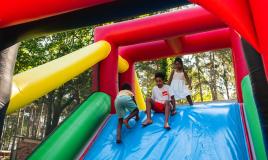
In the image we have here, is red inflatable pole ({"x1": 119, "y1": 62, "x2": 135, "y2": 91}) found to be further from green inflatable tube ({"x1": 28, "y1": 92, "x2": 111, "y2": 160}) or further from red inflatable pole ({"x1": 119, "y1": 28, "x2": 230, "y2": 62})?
green inflatable tube ({"x1": 28, "y1": 92, "x2": 111, "y2": 160})

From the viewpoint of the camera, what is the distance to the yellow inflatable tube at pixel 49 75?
2.36 metres

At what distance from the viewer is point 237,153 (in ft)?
9.55

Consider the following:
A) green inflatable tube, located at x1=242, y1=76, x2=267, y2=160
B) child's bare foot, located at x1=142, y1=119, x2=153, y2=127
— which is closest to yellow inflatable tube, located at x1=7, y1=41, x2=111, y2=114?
child's bare foot, located at x1=142, y1=119, x2=153, y2=127

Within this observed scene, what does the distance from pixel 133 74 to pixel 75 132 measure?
9.08ft

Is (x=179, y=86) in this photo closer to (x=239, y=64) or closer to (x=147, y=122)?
(x=239, y=64)

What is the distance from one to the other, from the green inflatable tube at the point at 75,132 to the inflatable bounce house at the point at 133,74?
0.04 feet

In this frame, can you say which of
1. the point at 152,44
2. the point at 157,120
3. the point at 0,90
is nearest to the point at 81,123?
the point at 157,120

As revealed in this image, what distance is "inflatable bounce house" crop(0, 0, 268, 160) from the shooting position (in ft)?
5.55

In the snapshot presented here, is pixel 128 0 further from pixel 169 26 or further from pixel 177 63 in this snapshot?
pixel 177 63

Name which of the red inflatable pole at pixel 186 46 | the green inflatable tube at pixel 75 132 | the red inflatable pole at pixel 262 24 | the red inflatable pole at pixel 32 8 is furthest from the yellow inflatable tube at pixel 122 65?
the red inflatable pole at pixel 262 24

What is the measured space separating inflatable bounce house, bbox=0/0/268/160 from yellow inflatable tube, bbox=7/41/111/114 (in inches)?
0.4

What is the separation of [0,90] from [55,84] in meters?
1.22

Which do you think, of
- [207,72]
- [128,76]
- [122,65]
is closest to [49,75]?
[122,65]

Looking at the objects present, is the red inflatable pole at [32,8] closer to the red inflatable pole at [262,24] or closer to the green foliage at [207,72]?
the red inflatable pole at [262,24]
